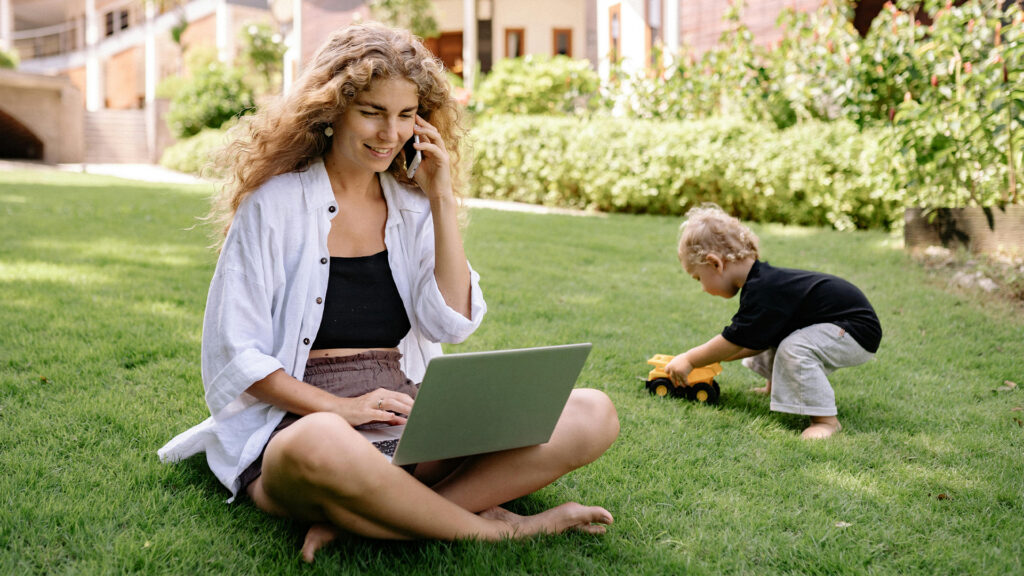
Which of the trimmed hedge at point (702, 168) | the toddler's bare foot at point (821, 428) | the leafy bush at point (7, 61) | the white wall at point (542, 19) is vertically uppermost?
the white wall at point (542, 19)

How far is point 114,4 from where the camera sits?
31.3 m

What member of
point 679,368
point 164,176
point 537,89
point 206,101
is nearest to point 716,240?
point 679,368

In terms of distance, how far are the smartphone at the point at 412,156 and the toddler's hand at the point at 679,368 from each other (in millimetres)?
1535

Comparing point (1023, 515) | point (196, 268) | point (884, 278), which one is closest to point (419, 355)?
point (1023, 515)

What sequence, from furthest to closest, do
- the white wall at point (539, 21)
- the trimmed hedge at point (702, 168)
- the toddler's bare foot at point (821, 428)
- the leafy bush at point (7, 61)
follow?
1. the leafy bush at point (7, 61)
2. the white wall at point (539, 21)
3. the trimmed hedge at point (702, 168)
4. the toddler's bare foot at point (821, 428)

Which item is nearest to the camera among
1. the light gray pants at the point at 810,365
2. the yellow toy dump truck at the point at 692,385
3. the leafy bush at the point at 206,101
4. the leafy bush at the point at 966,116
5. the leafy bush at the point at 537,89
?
the light gray pants at the point at 810,365

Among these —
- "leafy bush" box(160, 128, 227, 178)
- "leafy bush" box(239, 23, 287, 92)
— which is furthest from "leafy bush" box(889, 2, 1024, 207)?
"leafy bush" box(239, 23, 287, 92)

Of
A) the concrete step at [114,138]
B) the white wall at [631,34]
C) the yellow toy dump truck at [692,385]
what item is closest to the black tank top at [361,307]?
the yellow toy dump truck at [692,385]

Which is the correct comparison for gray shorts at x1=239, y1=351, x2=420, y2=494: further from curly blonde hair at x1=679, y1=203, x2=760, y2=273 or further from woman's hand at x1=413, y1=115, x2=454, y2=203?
curly blonde hair at x1=679, y1=203, x2=760, y2=273

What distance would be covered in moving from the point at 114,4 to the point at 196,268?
3040cm

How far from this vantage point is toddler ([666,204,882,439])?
3.35 meters

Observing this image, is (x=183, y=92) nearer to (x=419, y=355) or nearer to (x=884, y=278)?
(x=884, y=278)

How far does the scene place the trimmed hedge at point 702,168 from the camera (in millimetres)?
8359

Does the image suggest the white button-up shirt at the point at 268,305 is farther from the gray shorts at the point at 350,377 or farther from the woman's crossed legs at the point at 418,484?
the woman's crossed legs at the point at 418,484
